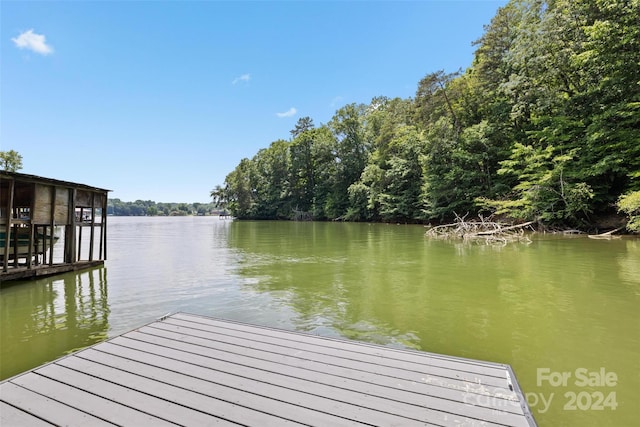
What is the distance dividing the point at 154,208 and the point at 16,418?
17310 cm

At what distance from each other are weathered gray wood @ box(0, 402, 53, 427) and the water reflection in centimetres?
201

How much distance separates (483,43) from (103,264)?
31.5 m

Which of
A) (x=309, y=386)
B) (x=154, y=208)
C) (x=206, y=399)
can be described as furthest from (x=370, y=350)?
(x=154, y=208)

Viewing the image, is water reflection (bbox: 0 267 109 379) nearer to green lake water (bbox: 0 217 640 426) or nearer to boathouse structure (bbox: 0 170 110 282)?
green lake water (bbox: 0 217 640 426)

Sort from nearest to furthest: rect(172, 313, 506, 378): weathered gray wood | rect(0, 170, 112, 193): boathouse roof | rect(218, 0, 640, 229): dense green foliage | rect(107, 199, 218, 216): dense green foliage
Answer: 1. rect(172, 313, 506, 378): weathered gray wood
2. rect(0, 170, 112, 193): boathouse roof
3. rect(218, 0, 640, 229): dense green foliage
4. rect(107, 199, 218, 216): dense green foliage

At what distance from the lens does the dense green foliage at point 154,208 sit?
518 feet

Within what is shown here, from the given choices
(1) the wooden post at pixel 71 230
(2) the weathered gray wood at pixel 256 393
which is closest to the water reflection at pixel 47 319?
(1) the wooden post at pixel 71 230

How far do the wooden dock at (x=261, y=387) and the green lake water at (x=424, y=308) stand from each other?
3.67ft

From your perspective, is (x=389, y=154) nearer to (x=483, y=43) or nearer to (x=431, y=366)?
(x=483, y=43)

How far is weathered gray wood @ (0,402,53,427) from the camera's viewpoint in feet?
7.36

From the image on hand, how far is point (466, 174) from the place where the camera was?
28.2m

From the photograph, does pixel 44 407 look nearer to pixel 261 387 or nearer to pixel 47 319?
pixel 261 387

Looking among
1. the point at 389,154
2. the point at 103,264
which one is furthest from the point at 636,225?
the point at 389,154

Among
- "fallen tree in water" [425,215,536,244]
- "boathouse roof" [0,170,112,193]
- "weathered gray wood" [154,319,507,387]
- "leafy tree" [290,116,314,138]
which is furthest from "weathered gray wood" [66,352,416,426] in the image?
"leafy tree" [290,116,314,138]
